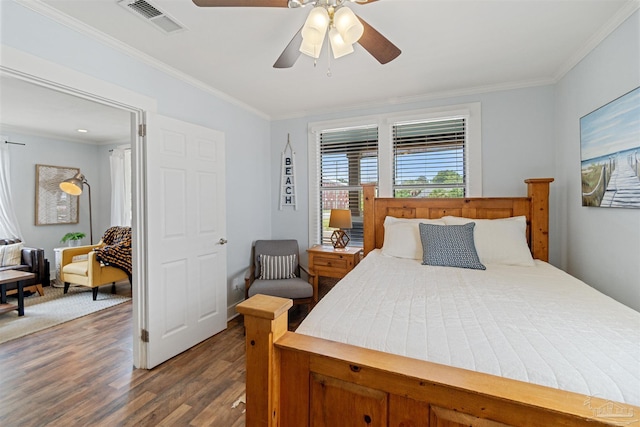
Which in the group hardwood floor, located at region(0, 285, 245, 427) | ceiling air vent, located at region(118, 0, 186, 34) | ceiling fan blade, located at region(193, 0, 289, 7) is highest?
ceiling air vent, located at region(118, 0, 186, 34)

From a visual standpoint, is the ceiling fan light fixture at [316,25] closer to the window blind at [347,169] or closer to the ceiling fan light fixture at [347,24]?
the ceiling fan light fixture at [347,24]

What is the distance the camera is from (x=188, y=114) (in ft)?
8.47

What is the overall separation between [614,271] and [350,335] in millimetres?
1965

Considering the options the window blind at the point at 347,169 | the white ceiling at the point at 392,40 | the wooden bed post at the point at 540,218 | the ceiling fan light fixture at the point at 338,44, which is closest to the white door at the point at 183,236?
the white ceiling at the point at 392,40

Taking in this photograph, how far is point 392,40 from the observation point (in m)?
1.99

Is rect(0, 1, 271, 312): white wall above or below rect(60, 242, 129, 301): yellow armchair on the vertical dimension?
above

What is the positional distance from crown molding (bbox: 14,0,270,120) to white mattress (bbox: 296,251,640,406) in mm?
2258

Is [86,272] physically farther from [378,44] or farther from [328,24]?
[378,44]

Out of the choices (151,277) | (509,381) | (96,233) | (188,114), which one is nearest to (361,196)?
(188,114)

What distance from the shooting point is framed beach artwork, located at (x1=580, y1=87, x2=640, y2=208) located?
1.61 meters

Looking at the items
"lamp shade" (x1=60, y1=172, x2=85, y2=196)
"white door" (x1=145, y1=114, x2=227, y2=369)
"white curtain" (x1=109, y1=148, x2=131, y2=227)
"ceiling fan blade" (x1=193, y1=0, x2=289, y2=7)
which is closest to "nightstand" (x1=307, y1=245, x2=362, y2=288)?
"white door" (x1=145, y1=114, x2=227, y2=369)

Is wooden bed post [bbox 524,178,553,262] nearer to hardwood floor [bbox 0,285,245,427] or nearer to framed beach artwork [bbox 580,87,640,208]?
framed beach artwork [bbox 580,87,640,208]

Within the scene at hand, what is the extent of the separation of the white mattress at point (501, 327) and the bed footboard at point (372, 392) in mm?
91

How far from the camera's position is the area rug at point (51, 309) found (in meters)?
2.82
